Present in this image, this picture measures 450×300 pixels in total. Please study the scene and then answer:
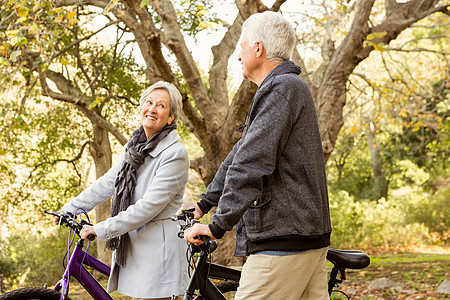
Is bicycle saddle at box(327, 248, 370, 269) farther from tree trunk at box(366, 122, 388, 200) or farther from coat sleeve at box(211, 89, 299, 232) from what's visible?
tree trunk at box(366, 122, 388, 200)

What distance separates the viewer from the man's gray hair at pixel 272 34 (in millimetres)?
2207

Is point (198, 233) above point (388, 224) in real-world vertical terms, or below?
above

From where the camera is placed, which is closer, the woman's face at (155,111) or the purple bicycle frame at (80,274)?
the purple bicycle frame at (80,274)

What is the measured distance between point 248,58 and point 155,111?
3.41ft

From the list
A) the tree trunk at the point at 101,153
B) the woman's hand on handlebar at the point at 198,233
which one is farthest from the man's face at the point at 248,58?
the tree trunk at the point at 101,153

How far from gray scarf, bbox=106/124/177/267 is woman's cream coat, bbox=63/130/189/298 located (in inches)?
1.4

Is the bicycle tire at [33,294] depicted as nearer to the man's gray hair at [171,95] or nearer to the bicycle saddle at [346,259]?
the man's gray hair at [171,95]

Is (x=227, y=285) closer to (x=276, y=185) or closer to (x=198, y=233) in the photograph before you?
(x=198, y=233)

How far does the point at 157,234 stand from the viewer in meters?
3.06

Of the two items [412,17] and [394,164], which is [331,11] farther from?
[394,164]

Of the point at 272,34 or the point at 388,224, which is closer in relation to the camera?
the point at 272,34

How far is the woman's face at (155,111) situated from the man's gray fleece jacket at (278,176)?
1.08 m

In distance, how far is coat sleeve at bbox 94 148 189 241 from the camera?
2.89m

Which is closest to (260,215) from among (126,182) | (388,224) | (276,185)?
(276,185)
